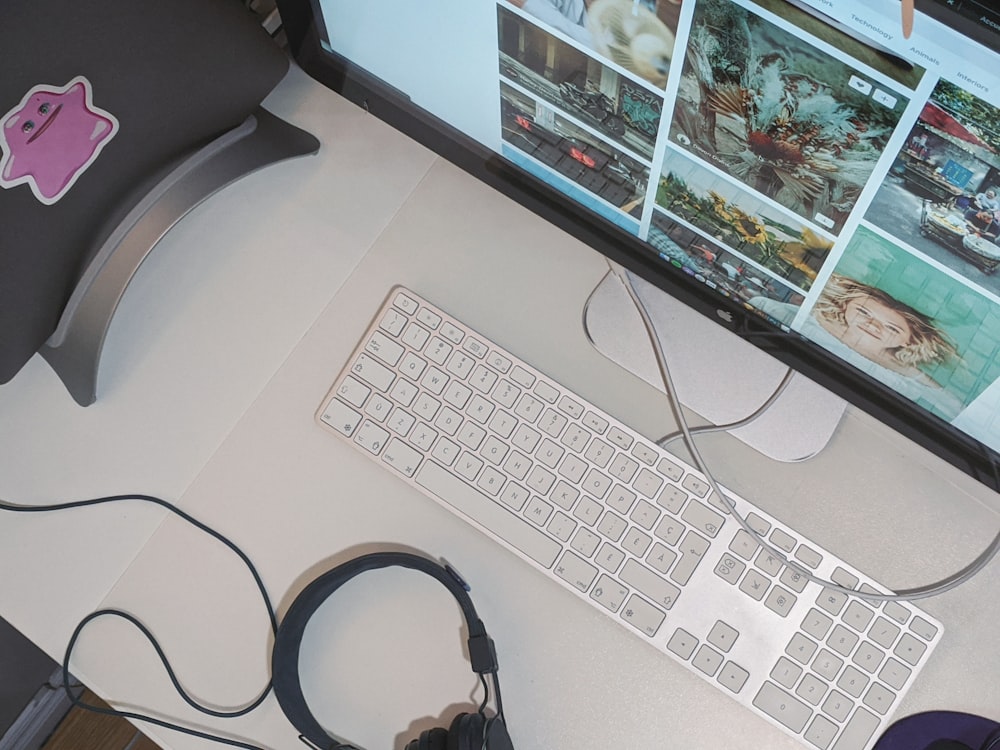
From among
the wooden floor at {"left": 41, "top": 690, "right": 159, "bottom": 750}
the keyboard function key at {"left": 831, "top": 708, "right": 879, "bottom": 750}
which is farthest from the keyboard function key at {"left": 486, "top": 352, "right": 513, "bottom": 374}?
the wooden floor at {"left": 41, "top": 690, "right": 159, "bottom": 750}

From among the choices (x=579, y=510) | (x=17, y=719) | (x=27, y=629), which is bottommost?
(x=17, y=719)

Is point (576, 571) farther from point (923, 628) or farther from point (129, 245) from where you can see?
point (129, 245)

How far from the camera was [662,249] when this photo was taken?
0.57 meters

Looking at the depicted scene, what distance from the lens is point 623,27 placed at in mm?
422

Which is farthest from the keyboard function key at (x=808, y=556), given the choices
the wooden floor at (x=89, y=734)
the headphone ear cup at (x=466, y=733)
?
the wooden floor at (x=89, y=734)

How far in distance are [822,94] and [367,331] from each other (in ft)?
1.23

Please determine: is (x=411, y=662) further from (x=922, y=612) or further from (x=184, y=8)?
(x=184, y=8)

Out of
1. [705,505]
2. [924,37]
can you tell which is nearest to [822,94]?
[924,37]

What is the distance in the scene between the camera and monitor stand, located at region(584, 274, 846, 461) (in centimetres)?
64

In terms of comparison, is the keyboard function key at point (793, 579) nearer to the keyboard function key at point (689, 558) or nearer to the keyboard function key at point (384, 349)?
the keyboard function key at point (689, 558)

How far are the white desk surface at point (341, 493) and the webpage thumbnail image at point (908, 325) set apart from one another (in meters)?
0.13

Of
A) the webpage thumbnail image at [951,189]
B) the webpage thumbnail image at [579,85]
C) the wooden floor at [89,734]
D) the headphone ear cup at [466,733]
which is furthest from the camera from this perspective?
the wooden floor at [89,734]

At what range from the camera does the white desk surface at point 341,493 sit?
0.61m

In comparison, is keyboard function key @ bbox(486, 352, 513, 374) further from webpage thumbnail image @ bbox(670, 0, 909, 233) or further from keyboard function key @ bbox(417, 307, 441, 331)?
webpage thumbnail image @ bbox(670, 0, 909, 233)
